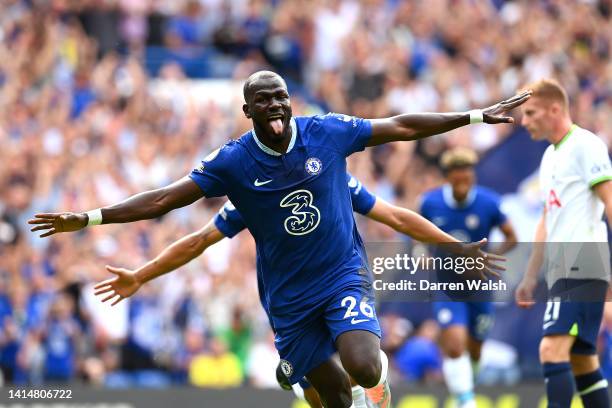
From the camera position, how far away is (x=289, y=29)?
21234mm

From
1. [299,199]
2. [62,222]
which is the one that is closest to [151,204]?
[62,222]

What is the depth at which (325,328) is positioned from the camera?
9578 mm

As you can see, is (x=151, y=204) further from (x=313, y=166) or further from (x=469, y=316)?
(x=469, y=316)

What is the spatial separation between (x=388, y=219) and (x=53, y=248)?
722 cm

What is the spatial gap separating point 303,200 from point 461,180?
4.98 meters

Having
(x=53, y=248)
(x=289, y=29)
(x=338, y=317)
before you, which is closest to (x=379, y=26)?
(x=289, y=29)

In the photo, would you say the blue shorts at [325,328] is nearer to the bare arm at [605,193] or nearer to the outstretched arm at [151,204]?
the outstretched arm at [151,204]

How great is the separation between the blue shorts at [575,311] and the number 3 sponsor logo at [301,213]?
2.48m

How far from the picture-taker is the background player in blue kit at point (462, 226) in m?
13.4

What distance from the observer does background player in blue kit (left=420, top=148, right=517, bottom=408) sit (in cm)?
1342

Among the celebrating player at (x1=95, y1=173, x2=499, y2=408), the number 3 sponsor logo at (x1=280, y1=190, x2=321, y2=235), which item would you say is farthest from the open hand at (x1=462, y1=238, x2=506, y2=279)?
the number 3 sponsor logo at (x1=280, y1=190, x2=321, y2=235)

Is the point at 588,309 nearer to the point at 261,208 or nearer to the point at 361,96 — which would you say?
the point at 261,208

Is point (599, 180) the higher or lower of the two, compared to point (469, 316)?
higher

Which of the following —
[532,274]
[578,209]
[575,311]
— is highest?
[578,209]
